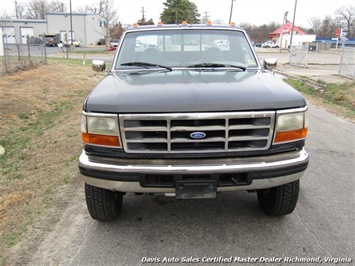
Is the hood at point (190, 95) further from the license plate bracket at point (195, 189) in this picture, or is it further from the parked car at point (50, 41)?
the parked car at point (50, 41)

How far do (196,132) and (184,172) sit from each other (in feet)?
1.12

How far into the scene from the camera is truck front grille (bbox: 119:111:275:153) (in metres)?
2.67

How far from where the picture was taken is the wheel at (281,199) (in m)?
3.22

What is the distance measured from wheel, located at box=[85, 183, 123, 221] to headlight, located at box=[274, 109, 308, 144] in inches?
64.5

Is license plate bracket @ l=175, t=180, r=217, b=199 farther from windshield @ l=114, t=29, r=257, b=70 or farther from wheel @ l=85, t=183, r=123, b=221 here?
windshield @ l=114, t=29, r=257, b=70

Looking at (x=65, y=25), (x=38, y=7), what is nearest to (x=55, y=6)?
(x=38, y=7)

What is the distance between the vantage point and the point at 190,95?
2.76m

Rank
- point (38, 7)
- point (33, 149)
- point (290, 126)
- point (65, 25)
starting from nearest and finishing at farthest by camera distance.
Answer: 1. point (290, 126)
2. point (33, 149)
3. point (65, 25)
4. point (38, 7)

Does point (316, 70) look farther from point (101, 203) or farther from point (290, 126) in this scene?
point (101, 203)

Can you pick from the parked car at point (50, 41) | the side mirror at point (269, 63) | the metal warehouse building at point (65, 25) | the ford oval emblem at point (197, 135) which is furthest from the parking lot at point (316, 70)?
the metal warehouse building at point (65, 25)

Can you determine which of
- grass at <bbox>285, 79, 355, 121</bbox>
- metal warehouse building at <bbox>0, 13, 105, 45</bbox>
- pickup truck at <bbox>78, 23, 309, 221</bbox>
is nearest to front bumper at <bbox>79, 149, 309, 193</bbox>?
pickup truck at <bbox>78, 23, 309, 221</bbox>

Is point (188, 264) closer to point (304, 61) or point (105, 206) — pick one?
point (105, 206)

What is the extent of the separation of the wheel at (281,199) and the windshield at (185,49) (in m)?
1.60

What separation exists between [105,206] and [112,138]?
811 mm
